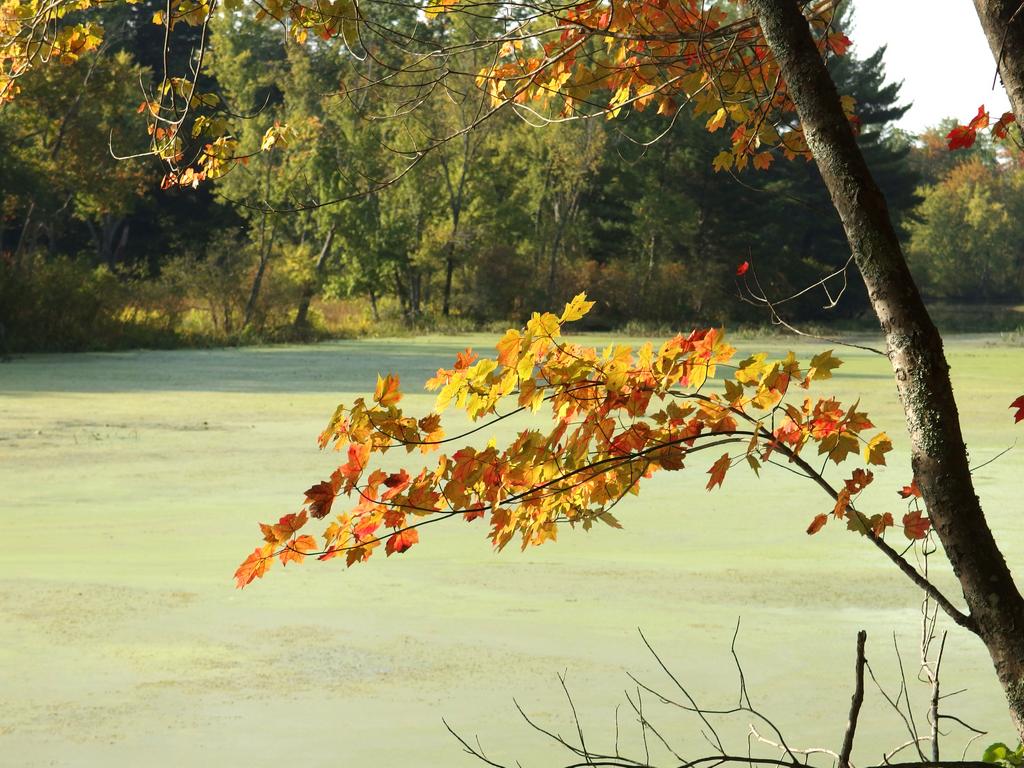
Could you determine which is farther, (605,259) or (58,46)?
(605,259)

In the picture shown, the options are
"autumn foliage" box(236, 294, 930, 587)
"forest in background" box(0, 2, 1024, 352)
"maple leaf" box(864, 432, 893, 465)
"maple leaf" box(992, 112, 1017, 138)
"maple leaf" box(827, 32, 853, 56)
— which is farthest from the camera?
"forest in background" box(0, 2, 1024, 352)

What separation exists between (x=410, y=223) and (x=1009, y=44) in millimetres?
22002

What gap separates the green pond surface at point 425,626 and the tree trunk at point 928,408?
70 cm

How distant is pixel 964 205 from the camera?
128 ft

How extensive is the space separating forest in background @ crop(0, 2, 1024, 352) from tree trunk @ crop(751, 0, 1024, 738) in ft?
50.3

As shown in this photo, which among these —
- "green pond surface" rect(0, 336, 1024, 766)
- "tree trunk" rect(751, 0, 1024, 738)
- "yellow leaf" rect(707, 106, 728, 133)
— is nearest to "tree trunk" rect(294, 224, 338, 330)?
"green pond surface" rect(0, 336, 1024, 766)

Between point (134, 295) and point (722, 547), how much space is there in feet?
44.0

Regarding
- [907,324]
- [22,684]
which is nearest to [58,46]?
[22,684]

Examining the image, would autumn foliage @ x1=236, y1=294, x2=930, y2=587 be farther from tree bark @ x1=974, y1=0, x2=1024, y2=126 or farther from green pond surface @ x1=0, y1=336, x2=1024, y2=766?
green pond surface @ x1=0, y1=336, x2=1024, y2=766

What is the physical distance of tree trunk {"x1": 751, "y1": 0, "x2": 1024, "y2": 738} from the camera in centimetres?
148

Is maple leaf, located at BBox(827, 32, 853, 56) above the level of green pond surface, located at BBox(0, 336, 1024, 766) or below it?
above

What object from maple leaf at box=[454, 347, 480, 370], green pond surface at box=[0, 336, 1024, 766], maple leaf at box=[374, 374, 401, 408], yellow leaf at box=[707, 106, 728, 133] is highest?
yellow leaf at box=[707, 106, 728, 133]

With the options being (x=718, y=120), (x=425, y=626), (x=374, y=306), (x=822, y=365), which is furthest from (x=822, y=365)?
(x=374, y=306)

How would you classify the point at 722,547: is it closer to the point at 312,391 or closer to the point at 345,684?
the point at 345,684
